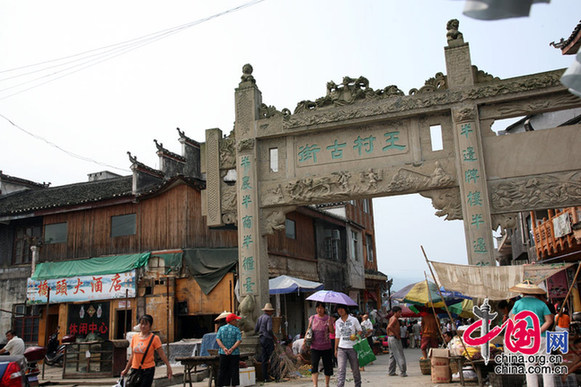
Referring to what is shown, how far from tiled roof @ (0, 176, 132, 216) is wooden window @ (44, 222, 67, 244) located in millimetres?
828

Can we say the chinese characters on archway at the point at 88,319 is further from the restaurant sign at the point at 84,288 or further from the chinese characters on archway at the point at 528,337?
the chinese characters on archway at the point at 528,337

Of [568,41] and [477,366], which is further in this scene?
[568,41]

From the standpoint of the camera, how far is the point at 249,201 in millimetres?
13273

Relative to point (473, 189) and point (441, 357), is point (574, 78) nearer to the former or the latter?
point (441, 357)

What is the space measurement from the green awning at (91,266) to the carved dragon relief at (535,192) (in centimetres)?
1239

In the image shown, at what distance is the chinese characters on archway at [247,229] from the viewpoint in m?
13.0

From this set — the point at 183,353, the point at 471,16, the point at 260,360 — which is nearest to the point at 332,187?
the point at 260,360

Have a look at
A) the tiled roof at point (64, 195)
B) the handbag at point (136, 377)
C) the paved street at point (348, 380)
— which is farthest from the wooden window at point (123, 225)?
the handbag at point (136, 377)

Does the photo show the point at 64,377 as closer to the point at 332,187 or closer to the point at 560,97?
the point at 332,187

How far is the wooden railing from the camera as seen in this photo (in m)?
16.4

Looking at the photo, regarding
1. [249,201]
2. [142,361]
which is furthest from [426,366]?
[142,361]

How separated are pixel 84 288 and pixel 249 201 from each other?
31.6ft

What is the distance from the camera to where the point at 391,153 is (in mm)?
12477

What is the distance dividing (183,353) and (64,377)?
10.3 feet
